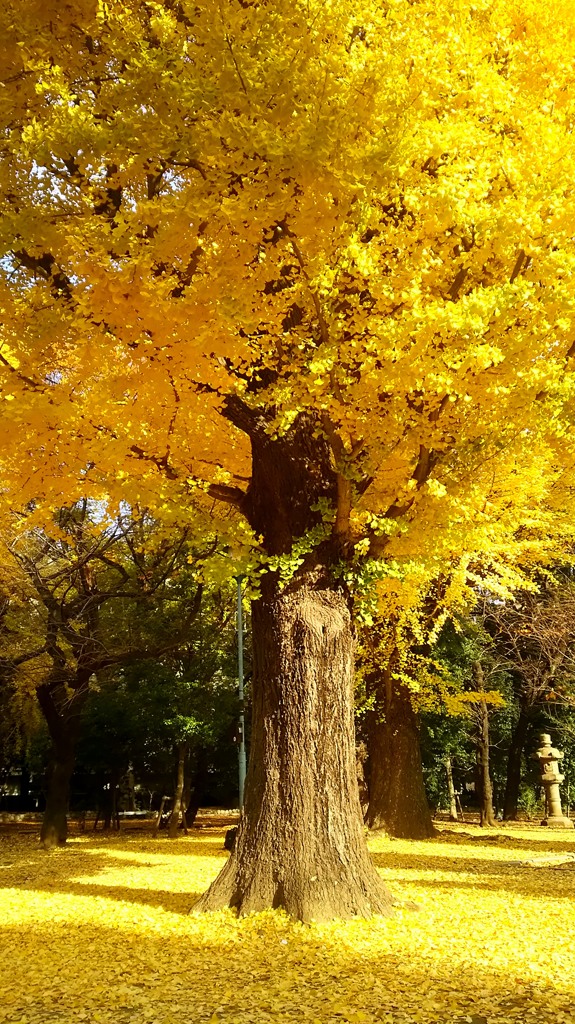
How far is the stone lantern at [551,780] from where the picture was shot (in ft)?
56.5

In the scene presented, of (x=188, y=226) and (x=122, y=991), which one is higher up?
(x=188, y=226)

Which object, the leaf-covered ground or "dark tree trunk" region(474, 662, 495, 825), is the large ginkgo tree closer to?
the leaf-covered ground

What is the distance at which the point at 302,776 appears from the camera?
244 inches

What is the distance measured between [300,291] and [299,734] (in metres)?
3.39

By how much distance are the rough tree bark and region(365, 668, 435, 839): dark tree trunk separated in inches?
291

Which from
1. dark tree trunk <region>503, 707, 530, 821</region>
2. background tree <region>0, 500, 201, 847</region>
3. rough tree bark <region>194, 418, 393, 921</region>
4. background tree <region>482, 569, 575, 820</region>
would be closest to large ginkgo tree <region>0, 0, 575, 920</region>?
rough tree bark <region>194, 418, 393, 921</region>

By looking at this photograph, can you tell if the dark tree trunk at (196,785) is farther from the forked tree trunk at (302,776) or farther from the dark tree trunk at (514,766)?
the forked tree trunk at (302,776)

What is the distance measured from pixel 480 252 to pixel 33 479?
4.24m

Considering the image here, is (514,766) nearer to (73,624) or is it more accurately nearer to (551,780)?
(551,780)

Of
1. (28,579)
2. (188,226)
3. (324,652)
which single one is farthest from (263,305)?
(28,579)

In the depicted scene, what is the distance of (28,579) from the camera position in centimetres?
1366

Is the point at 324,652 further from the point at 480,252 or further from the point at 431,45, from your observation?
the point at 431,45


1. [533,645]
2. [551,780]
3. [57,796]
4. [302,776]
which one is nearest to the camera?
[302,776]

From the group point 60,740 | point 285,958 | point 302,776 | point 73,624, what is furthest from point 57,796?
point 285,958
